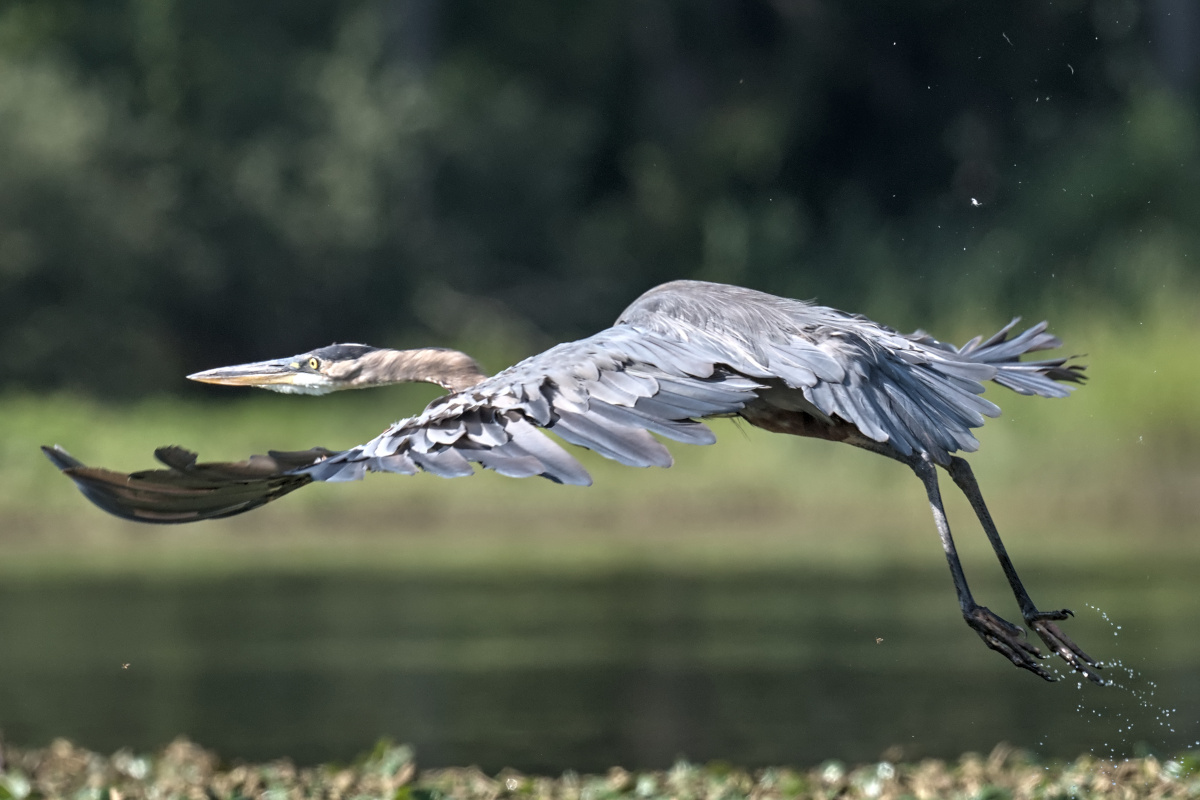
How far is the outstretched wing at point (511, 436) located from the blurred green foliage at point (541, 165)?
51.5ft

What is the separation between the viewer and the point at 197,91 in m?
25.5

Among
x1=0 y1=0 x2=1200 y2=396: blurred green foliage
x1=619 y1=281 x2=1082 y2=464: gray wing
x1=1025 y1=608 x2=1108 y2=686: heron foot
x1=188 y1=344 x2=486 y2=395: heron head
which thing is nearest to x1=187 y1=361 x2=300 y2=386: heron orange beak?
x1=188 y1=344 x2=486 y2=395: heron head

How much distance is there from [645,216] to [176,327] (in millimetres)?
6775

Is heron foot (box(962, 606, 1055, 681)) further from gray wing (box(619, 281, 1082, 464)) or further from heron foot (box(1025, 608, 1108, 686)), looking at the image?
gray wing (box(619, 281, 1082, 464))

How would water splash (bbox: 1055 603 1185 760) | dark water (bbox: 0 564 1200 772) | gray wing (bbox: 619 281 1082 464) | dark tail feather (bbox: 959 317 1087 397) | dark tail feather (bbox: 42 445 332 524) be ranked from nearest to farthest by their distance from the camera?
dark tail feather (bbox: 42 445 332 524), gray wing (bbox: 619 281 1082 464), dark tail feather (bbox: 959 317 1087 397), water splash (bbox: 1055 603 1185 760), dark water (bbox: 0 564 1200 772)

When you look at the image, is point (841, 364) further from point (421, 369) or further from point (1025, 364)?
point (421, 369)

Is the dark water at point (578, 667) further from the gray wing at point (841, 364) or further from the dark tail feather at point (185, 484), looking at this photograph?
the dark tail feather at point (185, 484)

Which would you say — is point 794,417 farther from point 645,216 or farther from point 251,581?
point 645,216

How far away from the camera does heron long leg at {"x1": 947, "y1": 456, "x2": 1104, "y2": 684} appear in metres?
5.46

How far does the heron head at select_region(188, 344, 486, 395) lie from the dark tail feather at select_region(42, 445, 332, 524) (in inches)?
39.3

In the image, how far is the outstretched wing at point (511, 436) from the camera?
4656 millimetres

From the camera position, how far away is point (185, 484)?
483 cm

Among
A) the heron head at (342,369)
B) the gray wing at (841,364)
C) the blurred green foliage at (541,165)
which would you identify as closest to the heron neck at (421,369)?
the heron head at (342,369)

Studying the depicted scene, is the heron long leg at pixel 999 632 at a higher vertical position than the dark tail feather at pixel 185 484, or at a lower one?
lower
